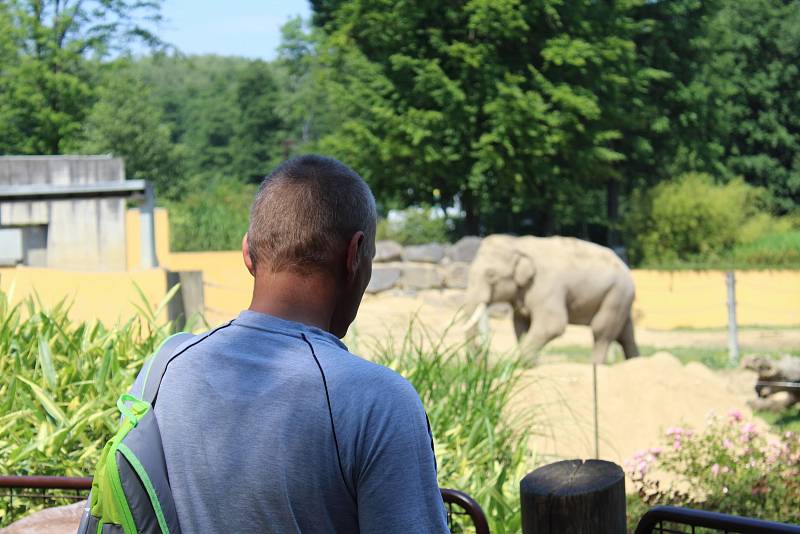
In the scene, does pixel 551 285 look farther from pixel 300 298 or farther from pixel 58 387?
pixel 300 298

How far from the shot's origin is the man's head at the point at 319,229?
1645 mm

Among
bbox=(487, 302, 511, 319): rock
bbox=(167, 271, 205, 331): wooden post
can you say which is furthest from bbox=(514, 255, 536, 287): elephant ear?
bbox=(487, 302, 511, 319): rock

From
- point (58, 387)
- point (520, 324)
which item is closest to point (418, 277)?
point (520, 324)

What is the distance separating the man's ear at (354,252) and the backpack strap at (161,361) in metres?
0.21

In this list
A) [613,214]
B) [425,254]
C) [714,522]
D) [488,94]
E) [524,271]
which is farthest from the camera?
[613,214]

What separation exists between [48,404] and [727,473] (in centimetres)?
→ 416

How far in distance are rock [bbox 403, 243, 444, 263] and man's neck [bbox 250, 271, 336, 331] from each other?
918 inches

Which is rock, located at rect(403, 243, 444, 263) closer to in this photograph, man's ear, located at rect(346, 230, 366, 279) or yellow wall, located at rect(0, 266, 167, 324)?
yellow wall, located at rect(0, 266, 167, 324)

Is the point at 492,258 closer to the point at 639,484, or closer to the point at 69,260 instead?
the point at 69,260

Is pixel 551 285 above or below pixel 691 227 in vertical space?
above

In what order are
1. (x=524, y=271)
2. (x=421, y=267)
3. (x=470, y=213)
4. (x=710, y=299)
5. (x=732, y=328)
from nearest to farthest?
(x=524, y=271) < (x=732, y=328) < (x=421, y=267) < (x=710, y=299) < (x=470, y=213)

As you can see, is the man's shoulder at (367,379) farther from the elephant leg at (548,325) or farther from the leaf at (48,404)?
the elephant leg at (548,325)

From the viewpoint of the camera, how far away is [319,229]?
1.64 meters

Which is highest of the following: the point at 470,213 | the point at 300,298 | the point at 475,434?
the point at 300,298
